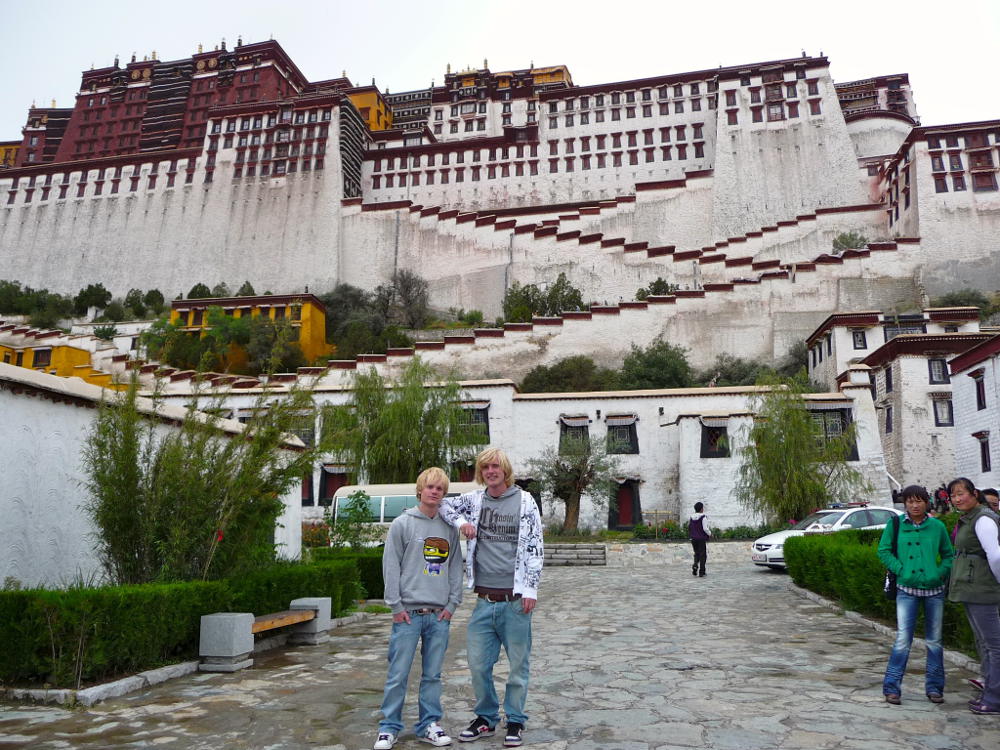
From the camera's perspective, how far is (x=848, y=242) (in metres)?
43.2

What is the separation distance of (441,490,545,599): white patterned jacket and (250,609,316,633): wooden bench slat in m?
2.96

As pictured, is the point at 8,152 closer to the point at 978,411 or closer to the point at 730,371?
the point at 730,371

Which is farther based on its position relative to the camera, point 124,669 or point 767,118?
point 767,118

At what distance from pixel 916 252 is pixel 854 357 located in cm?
1370

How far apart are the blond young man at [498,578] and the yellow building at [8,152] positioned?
91.6 m

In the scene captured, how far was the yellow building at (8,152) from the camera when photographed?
3071 inches

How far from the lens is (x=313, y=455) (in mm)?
7379

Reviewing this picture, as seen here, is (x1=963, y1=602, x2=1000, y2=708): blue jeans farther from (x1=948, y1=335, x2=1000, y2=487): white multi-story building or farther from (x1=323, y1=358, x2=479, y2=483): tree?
(x1=323, y1=358, x2=479, y2=483): tree

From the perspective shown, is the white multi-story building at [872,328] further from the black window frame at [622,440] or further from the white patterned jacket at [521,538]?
the white patterned jacket at [521,538]

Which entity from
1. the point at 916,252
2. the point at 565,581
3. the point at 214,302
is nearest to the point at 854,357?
the point at 916,252

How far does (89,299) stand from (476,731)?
181 feet

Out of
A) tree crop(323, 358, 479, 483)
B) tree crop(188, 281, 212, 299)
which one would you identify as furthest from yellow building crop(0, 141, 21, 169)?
tree crop(323, 358, 479, 483)

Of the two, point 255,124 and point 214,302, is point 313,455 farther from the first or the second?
point 255,124

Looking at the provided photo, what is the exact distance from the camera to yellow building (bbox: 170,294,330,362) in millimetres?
43875
